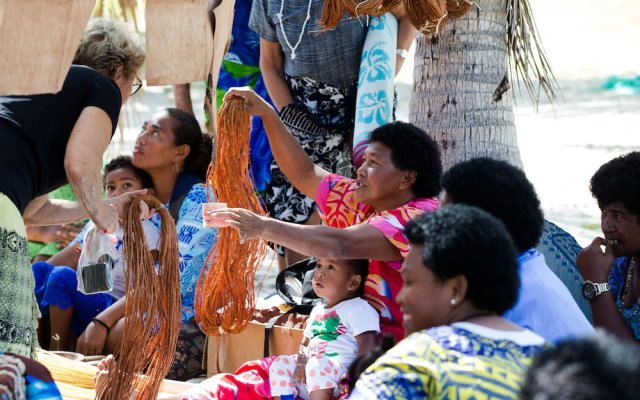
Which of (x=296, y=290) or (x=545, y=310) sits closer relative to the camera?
(x=545, y=310)

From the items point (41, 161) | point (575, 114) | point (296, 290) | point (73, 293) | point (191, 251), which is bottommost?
point (73, 293)

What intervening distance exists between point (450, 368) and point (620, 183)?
1880mm

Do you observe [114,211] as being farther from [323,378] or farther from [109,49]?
[323,378]

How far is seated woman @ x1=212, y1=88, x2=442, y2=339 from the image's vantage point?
359 cm

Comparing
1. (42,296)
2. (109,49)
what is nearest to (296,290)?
(109,49)

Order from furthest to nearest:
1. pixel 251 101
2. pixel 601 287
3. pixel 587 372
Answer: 1. pixel 251 101
2. pixel 601 287
3. pixel 587 372

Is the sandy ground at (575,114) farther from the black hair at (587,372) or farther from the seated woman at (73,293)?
the black hair at (587,372)

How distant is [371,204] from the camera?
12.9 ft

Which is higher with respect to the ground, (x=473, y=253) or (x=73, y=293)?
(x=473, y=253)

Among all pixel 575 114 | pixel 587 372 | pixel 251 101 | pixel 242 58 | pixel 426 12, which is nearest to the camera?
pixel 587 372

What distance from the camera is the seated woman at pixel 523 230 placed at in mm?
2803

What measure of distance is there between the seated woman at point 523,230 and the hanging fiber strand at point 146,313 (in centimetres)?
131

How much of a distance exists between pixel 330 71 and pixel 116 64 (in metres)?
1.51

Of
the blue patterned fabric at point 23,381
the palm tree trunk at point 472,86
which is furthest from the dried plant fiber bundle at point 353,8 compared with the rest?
the blue patterned fabric at point 23,381
